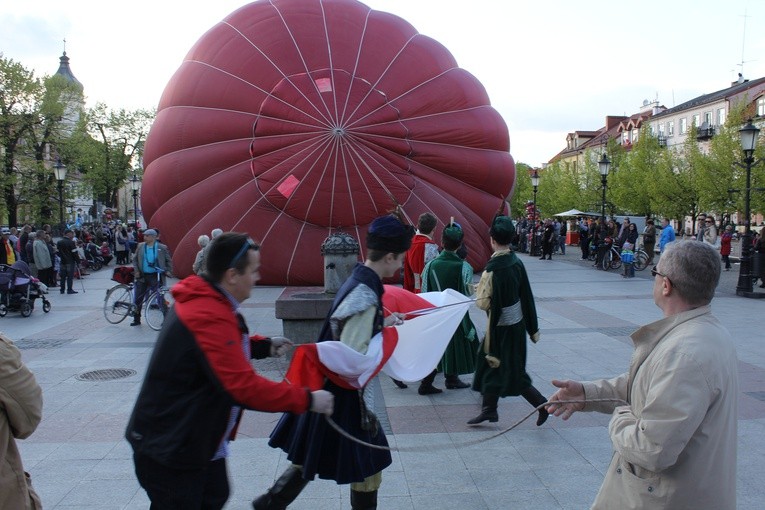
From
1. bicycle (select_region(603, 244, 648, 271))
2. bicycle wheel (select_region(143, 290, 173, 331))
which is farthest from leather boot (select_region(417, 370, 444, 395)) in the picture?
bicycle (select_region(603, 244, 648, 271))

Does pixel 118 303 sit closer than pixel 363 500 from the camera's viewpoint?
No

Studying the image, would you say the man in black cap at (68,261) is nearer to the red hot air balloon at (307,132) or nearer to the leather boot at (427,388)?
the red hot air balloon at (307,132)

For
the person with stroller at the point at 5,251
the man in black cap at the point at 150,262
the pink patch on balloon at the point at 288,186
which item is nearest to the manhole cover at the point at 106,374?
the man in black cap at the point at 150,262

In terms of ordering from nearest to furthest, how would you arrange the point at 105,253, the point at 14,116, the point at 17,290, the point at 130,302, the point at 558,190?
the point at 130,302 < the point at 17,290 < the point at 105,253 < the point at 14,116 < the point at 558,190

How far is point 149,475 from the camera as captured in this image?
2.77 m

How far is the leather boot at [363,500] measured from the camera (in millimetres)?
3623

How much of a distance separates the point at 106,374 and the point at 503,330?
502 cm

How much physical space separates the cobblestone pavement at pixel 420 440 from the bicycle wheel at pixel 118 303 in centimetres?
96

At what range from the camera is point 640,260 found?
851 inches

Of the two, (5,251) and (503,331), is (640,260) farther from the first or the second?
(5,251)

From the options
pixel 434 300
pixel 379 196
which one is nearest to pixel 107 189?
pixel 379 196

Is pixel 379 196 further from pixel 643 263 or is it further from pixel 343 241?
pixel 643 263

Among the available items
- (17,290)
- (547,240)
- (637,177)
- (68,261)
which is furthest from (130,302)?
(637,177)

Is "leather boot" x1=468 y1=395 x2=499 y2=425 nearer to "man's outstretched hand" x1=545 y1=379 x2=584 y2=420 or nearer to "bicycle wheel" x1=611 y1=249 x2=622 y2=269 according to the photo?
"man's outstretched hand" x1=545 y1=379 x2=584 y2=420
